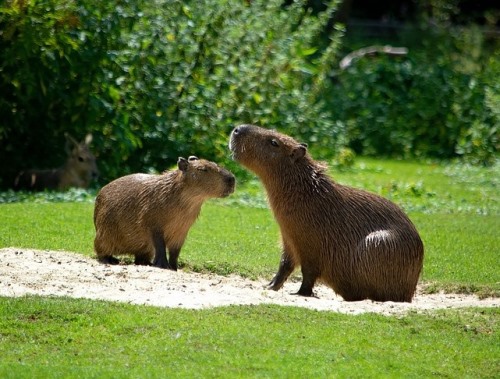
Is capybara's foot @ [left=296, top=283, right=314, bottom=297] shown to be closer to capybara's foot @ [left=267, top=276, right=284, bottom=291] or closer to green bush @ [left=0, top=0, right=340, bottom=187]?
capybara's foot @ [left=267, top=276, right=284, bottom=291]

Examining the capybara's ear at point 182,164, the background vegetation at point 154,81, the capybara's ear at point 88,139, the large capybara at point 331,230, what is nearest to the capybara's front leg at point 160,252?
the capybara's ear at point 182,164

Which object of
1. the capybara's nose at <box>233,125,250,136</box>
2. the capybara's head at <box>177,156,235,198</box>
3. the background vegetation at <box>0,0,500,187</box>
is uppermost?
the capybara's nose at <box>233,125,250,136</box>

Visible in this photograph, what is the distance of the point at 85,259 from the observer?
9.45 metres

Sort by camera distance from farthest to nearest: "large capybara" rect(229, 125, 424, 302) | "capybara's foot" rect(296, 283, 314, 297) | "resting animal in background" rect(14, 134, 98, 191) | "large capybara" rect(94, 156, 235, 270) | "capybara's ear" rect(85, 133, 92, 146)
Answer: "capybara's ear" rect(85, 133, 92, 146) → "resting animal in background" rect(14, 134, 98, 191) → "large capybara" rect(94, 156, 235, 270) → "capybara's foot" rect(296, 283, 314, 297) → "large capybara" rect(229, 125, 424, 302)

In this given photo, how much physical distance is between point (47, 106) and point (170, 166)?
72.2 inches

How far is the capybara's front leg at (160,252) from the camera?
30.3 ft

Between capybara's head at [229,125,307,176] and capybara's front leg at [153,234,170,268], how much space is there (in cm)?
109

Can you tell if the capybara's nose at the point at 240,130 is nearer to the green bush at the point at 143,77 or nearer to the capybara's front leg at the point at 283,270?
the capybara's front leg at the point at 283,270

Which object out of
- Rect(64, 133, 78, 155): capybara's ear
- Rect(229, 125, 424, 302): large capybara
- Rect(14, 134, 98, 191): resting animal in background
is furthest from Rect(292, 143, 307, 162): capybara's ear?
Rect(64, 133, 78, 155): capybara's ear

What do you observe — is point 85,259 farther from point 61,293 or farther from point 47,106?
point 47,106

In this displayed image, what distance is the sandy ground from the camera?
7.71 metres

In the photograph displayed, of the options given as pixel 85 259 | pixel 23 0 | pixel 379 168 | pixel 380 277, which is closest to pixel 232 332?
pixel 380 277

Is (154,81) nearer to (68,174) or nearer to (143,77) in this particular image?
(143,77)

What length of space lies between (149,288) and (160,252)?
1.31 m
